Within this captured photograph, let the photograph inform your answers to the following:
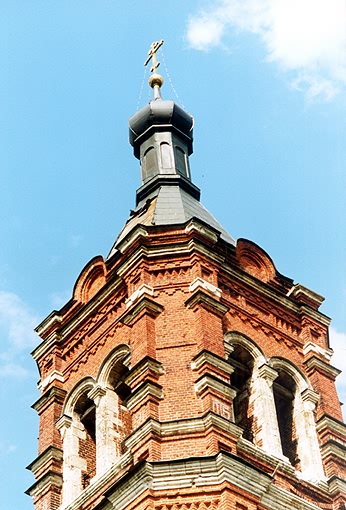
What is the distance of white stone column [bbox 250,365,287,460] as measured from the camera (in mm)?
24922

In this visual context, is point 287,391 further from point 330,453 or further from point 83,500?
point 83,500

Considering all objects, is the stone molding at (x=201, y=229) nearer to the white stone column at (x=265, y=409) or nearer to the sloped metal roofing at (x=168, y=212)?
the sloped metal roofing at (x=168, y=212)

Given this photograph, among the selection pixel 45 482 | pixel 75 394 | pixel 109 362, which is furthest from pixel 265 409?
pixel 45 482

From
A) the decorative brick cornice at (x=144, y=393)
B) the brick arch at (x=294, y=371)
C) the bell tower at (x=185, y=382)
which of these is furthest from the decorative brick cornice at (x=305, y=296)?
the decorative brick cornice at (x=144, y=393)

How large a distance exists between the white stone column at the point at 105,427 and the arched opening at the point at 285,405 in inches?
127

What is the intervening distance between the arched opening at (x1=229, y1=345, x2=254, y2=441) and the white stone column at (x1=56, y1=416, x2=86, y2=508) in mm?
3009

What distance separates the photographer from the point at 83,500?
80.2 ft

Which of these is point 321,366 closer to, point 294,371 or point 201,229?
point 294,371

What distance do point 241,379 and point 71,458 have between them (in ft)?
11.7

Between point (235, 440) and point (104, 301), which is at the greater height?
point (104, 301)

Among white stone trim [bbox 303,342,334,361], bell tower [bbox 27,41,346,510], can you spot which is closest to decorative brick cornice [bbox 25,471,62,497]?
bell tower [bbox 27,41,346,510]

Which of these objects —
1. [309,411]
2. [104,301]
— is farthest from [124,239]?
[309,411]

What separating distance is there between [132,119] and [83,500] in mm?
12766

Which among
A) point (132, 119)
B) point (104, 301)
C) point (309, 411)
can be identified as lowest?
point (309, 411)
